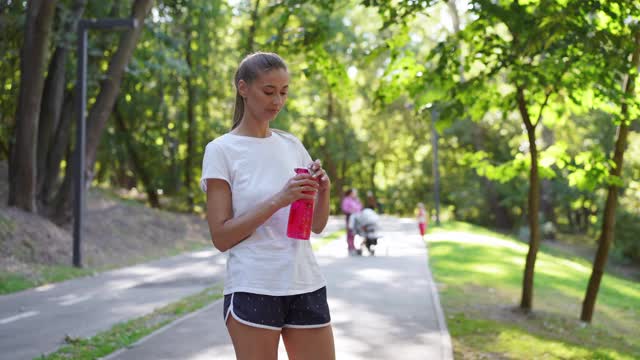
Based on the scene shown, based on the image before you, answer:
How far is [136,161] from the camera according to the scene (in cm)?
3456

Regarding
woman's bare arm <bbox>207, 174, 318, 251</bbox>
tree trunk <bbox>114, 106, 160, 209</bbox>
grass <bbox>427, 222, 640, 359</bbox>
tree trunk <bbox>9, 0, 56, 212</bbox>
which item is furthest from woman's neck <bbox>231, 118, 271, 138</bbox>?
tree trunk <bbox>114, 106, 160, 209</bbox>

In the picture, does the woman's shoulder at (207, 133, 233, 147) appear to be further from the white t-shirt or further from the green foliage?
the green foliage

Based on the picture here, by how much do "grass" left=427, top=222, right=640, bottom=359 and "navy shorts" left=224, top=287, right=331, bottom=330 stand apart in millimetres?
6081

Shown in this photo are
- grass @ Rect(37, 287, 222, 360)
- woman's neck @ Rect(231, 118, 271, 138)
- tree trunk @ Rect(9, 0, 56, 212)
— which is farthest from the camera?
tree trunk @ Rect(9, 0, 56, 212)

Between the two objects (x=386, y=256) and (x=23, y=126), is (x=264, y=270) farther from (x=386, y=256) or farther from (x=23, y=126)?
(x=386, y=256)

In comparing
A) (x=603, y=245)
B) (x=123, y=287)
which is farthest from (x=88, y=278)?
(x=603, y=245)

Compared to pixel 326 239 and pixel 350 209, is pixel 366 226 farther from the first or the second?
pixel 326 239

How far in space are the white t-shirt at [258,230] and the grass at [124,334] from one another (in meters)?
5.70

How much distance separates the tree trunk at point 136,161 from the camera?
3341 cm

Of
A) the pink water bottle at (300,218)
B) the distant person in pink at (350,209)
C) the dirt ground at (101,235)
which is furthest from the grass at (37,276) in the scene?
the pink water bottle at (300,218)

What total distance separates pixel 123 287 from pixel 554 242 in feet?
109

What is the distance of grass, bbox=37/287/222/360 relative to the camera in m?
8.37

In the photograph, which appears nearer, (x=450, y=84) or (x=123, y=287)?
(x=450, y=84)

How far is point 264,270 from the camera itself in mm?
2975
